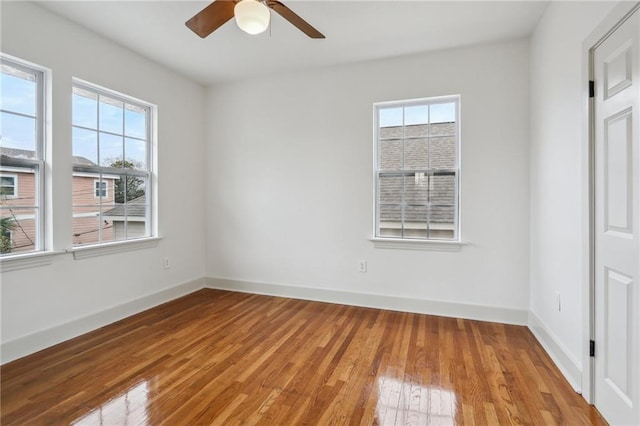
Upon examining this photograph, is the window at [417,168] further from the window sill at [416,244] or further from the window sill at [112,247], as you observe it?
the window sill at [112,247]

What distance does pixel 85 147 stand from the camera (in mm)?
2943

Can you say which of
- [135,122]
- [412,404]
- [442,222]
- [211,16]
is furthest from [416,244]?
[135,122]

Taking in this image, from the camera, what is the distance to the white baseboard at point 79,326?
235 cm

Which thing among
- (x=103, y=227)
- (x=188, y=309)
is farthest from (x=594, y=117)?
(x=103, y=227)

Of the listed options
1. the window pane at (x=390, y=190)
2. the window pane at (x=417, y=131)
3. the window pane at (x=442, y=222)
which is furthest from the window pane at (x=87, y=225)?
the window pane at (x=442, y=222)

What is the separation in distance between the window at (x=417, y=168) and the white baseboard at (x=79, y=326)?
8.68ft

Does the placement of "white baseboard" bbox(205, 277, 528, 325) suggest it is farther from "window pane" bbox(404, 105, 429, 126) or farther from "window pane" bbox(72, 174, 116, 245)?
"window pane" bbox(404, 105, 429, 126)

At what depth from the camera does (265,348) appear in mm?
2570

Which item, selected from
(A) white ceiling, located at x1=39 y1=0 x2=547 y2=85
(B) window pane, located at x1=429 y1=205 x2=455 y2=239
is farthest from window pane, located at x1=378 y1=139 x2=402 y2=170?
(A) white ceiling, located at x1=39 y1=0 x2=547 y2=85

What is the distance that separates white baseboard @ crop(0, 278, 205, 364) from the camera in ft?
7.72

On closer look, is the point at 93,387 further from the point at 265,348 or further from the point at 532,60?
the point at 532,60

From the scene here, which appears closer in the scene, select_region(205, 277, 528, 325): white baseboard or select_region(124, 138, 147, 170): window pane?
select_region(205, 277, 528, 325): white baseboard

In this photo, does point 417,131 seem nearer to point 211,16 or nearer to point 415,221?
point 415,221

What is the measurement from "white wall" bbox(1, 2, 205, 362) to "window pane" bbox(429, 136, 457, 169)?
3.03 m
